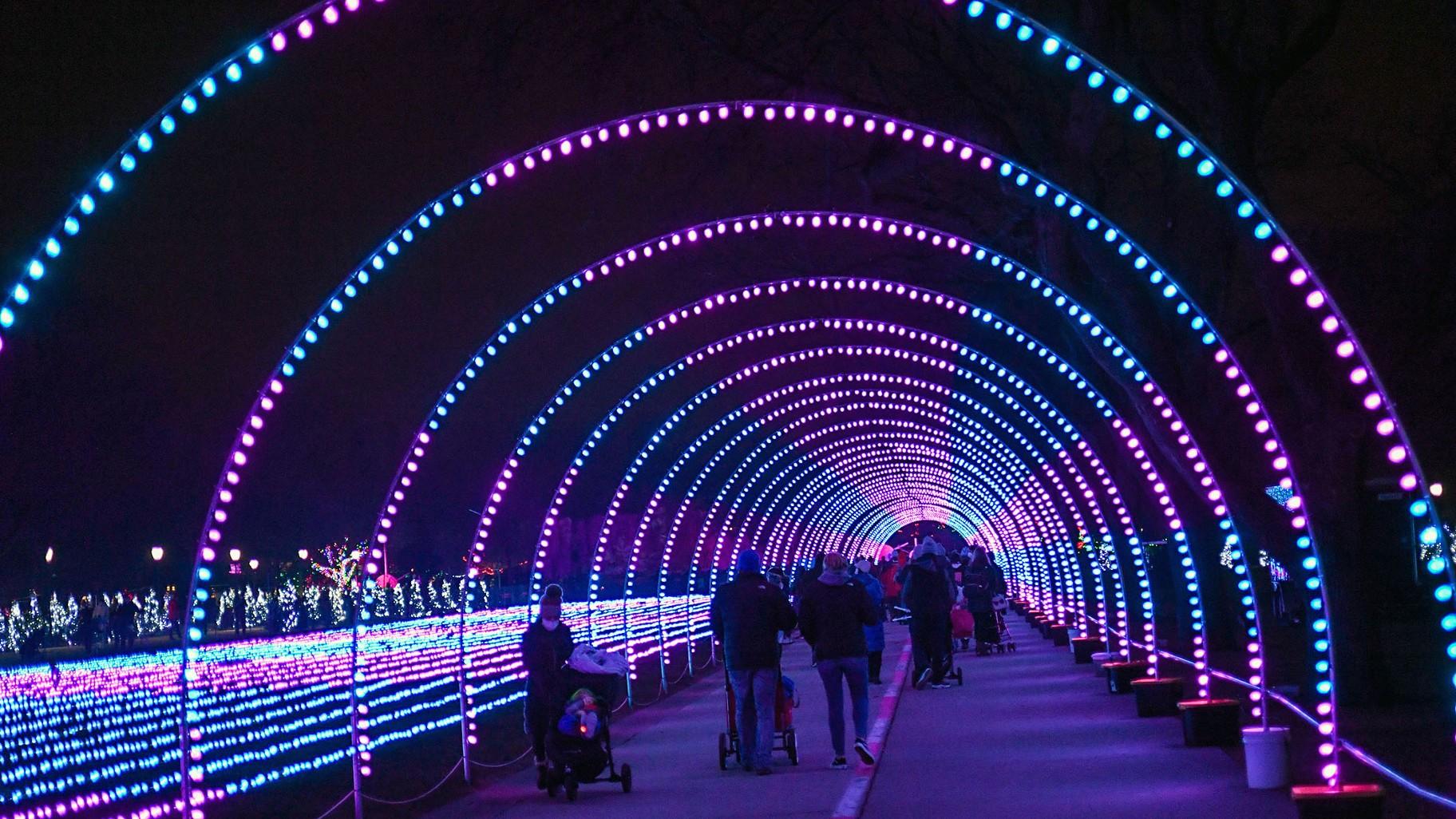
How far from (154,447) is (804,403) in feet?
44.2

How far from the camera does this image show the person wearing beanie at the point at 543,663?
47.8 ft

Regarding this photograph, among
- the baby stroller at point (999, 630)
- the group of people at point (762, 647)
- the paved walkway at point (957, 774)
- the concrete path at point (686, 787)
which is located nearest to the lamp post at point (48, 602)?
the baby stroller at point (999, 630)

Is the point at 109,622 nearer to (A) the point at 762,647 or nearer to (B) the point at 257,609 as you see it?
(B) the point at 257,609

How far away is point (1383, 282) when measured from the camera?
2405 cm

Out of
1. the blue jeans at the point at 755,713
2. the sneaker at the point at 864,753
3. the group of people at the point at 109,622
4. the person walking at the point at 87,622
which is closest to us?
the sneaker at the point at 864,753

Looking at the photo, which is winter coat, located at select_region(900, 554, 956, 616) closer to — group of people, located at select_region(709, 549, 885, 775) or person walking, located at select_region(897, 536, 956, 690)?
person walking, located at select_region(897, 536, 956, 690)

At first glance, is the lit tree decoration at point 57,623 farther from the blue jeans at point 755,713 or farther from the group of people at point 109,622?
the blue jeans at point 755,713

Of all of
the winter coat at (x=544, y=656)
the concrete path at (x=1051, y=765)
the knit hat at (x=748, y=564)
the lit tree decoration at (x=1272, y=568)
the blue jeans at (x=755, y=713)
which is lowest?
the concrete path at (x=1051, y=765)

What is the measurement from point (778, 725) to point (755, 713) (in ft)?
3.18

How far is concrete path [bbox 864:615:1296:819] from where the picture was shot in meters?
12.2

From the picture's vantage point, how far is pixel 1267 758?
12.7 m

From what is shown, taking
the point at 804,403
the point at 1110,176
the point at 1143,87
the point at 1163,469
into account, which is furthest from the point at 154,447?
the point at 1143,87

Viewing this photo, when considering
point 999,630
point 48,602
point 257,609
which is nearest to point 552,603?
point 999,630

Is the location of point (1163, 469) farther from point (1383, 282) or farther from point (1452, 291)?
point (1452, 291)
